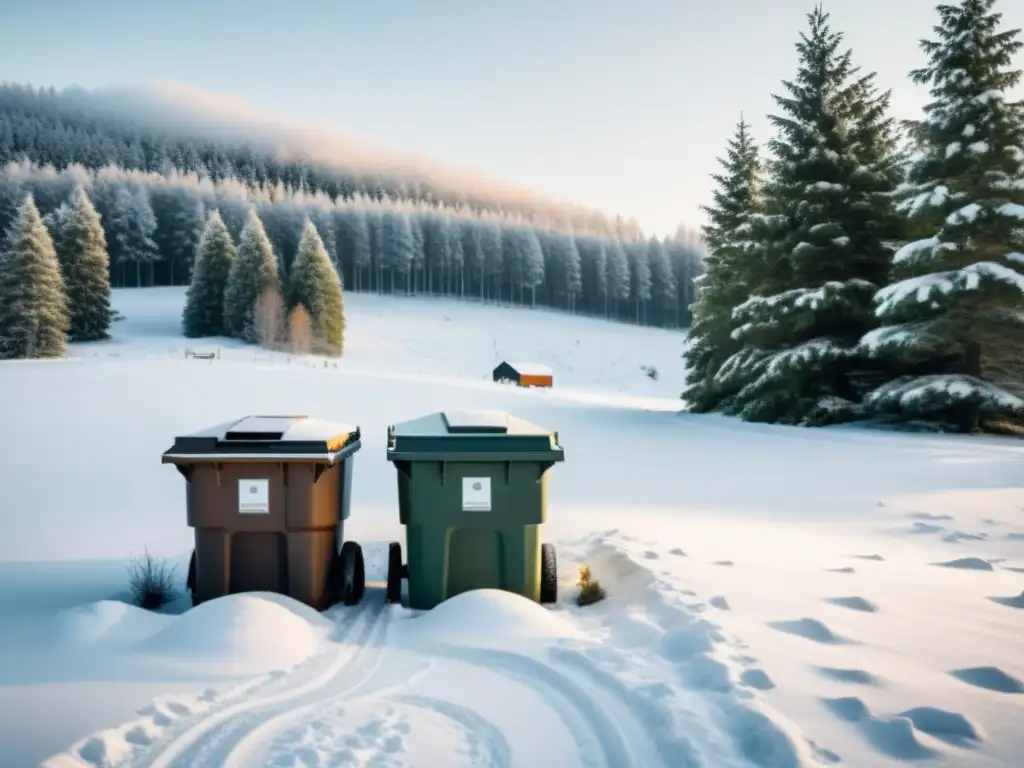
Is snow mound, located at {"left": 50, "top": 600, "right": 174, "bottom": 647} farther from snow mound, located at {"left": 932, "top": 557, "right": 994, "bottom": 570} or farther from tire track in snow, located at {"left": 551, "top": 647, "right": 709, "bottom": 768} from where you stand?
snow mound, located at {"left": 932, "top": 557, "right": 994, "bottom": 570}

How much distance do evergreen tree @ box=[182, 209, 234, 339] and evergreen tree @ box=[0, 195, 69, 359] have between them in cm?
1138

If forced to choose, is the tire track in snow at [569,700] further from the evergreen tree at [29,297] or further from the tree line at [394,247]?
the tree line at [394,247]

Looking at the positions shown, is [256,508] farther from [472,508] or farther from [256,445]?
[472,508]

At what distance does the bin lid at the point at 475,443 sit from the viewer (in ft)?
16.5

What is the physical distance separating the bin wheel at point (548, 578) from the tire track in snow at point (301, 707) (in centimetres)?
130

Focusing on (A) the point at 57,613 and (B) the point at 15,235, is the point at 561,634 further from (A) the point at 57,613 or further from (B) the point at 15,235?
(B) the point at 15,235

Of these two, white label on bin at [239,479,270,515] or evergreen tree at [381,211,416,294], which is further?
evergreen tree at [381,211,416,294]

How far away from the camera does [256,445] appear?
4.98 meters

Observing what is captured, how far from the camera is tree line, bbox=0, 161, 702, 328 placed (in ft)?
289

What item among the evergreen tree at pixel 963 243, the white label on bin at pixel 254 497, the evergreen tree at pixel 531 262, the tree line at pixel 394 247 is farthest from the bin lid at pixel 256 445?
the evergreen tree at pixel 531 262

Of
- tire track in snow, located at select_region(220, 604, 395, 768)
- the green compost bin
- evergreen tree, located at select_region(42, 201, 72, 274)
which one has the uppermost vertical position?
evergreen tree, located at select_region(42, 201, 72, 274)

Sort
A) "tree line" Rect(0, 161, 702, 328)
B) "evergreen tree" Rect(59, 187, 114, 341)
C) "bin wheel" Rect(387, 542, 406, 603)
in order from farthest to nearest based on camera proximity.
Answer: "tree line" Rect(0, 161, 702, 328)
"evergreen tree" Rect(59, 187, 114, 341)
"bin wheel" Rect(387, 542, 406, 603)

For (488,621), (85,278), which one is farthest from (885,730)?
(85,278)

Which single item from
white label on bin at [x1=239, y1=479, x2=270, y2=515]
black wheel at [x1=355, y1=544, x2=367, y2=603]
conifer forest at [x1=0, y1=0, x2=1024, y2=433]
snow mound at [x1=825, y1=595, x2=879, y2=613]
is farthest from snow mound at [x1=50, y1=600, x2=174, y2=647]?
conifer forest at [x1=0, y1=0, x2=1024, y2=433]
